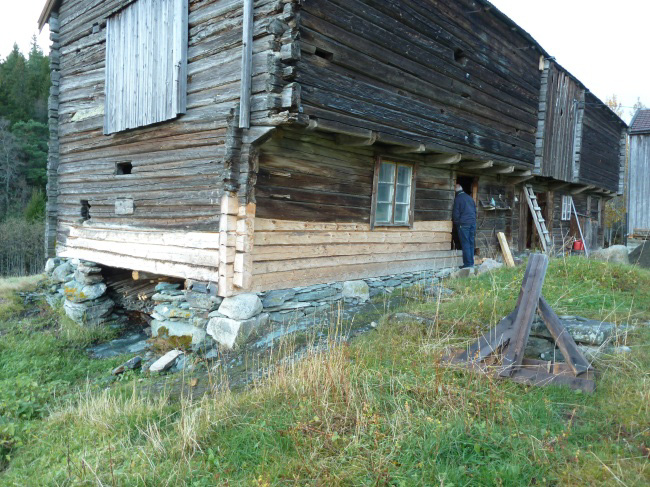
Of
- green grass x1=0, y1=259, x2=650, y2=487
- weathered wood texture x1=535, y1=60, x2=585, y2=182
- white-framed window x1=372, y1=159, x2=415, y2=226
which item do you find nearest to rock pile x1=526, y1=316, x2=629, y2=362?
green grass x1=0, y1=259, x2=650, y2=487

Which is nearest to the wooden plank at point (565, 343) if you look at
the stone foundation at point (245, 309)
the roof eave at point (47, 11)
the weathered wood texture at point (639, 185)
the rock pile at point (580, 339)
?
the rock pile at point (580, 339)

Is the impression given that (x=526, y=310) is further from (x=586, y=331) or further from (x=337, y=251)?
(x=337, y=251)

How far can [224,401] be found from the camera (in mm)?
4012

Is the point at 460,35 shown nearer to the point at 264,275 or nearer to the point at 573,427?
the point at 264,275

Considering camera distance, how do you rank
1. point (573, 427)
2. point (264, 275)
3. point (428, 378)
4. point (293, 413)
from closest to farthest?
point (573, 427) < point (293, 413) < point (428, 378) < point (264, 275)

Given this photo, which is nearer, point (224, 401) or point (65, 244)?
point (224, 401)

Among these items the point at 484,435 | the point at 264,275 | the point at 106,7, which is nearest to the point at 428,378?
the point at 484,435

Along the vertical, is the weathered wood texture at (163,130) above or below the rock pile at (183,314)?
above

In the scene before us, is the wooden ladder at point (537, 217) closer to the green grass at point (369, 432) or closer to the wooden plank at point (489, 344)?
the green grass at point (369, 432)

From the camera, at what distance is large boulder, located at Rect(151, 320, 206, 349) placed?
6.76 m

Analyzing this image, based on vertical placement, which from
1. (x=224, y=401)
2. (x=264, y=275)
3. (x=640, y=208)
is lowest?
(x=224, y=401)

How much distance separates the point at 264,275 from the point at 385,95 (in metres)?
3.56

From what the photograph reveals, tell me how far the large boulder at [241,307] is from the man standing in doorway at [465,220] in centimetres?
565

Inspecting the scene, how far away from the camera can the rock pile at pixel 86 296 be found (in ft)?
31.4
